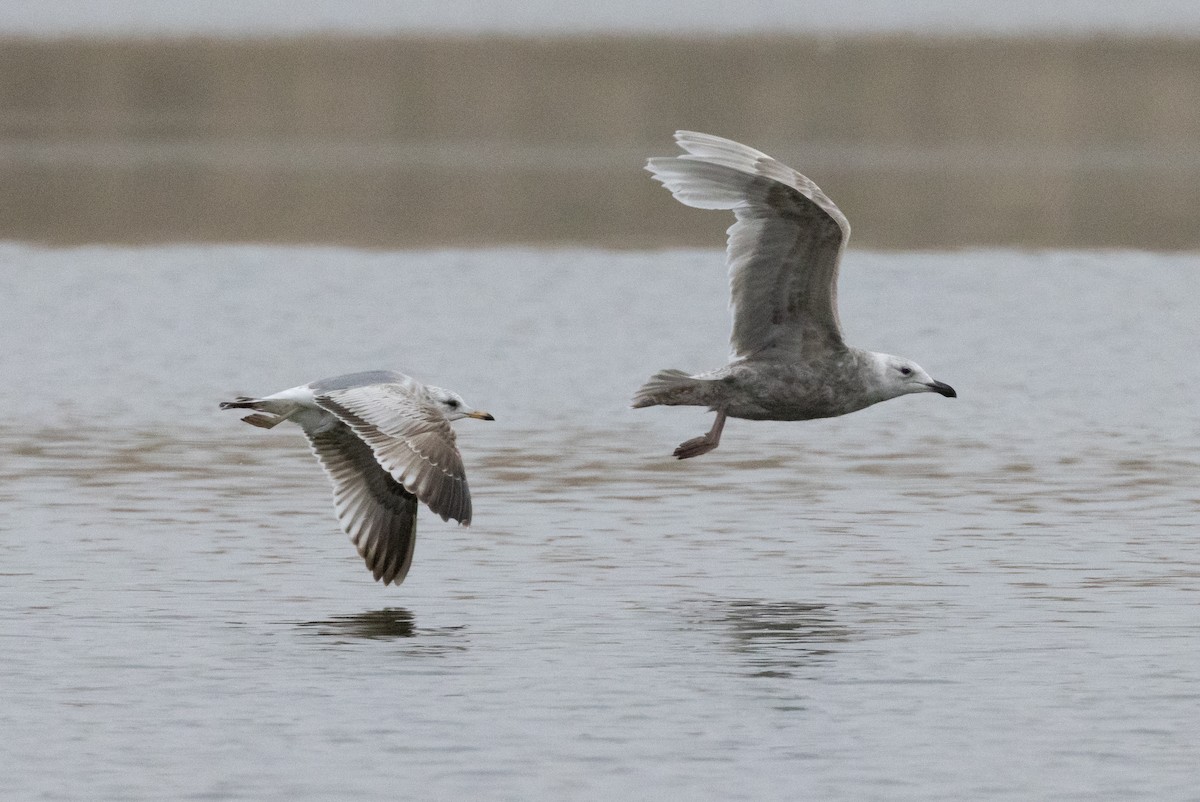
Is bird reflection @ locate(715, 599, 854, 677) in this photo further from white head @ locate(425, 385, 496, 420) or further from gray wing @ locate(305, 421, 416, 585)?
white head @ locate(425, 385, 496, 420)

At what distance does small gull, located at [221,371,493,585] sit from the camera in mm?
12492

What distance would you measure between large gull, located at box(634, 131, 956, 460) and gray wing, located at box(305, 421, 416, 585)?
1.33 metres

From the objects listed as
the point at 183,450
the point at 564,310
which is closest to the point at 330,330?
the point at 564,310

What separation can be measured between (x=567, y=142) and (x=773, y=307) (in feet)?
169

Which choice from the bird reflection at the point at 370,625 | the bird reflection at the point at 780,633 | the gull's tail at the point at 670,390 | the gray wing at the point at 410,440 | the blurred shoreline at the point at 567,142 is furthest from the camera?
the blurred shoreline at the point at 567,142

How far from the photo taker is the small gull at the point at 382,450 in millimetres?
12492

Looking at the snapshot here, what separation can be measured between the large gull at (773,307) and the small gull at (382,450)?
3.94 feet

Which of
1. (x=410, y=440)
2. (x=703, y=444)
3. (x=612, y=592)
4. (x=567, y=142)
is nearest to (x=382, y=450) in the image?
(x=410, y=440)

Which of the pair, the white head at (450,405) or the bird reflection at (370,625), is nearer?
the bird reflection at (370,625)

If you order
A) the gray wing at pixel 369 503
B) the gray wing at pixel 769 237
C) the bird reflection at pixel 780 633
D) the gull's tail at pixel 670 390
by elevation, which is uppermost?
the gray wing at pixel 769 237

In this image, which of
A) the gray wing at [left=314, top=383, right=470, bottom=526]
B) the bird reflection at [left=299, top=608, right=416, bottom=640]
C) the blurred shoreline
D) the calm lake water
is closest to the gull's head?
the calm lake water

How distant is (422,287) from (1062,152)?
34098mm

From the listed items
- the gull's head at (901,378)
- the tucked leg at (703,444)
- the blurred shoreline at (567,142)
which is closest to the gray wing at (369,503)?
the tucked leg at (703,444)

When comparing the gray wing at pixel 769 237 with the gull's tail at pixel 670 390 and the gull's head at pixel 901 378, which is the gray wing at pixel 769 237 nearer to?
the gull's head at pixel 901 378
